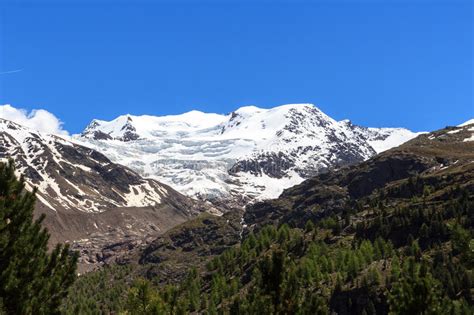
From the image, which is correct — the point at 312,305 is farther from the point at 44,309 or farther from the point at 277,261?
the point at 44,309

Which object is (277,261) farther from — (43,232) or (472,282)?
(472,282)

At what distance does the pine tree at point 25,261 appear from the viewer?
1366 inches

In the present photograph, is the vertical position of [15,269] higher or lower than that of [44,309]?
higher

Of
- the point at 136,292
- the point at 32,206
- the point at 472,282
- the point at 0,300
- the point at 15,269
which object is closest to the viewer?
the point at 0,300

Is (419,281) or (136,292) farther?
(136,292)

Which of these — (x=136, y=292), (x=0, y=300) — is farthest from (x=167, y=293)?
Result: (x=0, y=300)

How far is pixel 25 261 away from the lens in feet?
120

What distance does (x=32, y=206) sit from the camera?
129ft

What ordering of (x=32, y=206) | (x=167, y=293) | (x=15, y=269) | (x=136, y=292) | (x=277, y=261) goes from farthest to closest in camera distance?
(x=167, y=293) < (x=136, y=292) < (x=277, y=261) < (x=32, y=206) < (x=15, y=269)

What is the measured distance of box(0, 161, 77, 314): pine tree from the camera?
34688 mm

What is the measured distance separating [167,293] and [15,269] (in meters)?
90.9

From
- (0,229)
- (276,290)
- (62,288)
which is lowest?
(276,290)

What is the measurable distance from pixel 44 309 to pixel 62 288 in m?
A: 3.75

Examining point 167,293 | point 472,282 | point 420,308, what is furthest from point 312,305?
point 472,282
